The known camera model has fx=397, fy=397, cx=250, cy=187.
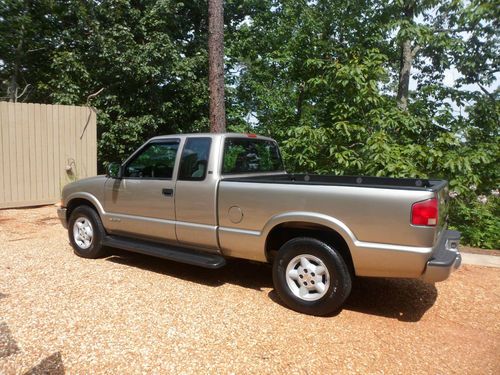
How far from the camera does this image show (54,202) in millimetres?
10375

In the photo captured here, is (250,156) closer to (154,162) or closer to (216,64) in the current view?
(154,162)

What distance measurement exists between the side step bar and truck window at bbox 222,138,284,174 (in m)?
1.04

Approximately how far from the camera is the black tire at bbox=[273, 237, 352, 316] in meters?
3.80

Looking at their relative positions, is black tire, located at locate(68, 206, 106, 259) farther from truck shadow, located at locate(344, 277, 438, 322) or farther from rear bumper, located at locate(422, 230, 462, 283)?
rear bumper, located at locate(422, 230, 462, 283)

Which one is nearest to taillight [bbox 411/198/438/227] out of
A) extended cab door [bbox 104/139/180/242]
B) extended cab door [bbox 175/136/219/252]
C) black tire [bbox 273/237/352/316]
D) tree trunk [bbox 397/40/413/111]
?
black tire [bbox 273/237/352/316]

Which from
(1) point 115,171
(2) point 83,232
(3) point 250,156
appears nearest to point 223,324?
(3) point 250,156

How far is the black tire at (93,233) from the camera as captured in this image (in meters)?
5.71

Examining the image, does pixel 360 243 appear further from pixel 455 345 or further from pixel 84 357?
pixel 84 357

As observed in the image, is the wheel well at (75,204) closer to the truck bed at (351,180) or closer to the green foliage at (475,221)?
the truck bed at (351,180)

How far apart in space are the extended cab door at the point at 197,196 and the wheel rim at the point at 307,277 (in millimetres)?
1003

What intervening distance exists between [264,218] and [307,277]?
0.75 m

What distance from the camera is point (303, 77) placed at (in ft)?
27.2

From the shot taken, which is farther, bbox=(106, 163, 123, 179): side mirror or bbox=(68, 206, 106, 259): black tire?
bbox=(68, 206, 106, 259): black tire

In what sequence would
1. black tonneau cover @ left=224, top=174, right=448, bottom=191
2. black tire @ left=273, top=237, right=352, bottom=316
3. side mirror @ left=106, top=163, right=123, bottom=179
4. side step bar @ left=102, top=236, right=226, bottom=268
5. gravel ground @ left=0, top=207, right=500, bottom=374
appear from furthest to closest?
side mirror @ left=106, top=163, right=123, bottom=179, side step bar @ left=102, top=236, right=226, bottom=268, black tonneau cover @ left=224, top=174, right=448, bottom=191, black tire @ left=273, top=237, right=352, bottom=316, gravel ground @ left=0, top=207, right=500, bottom=374
